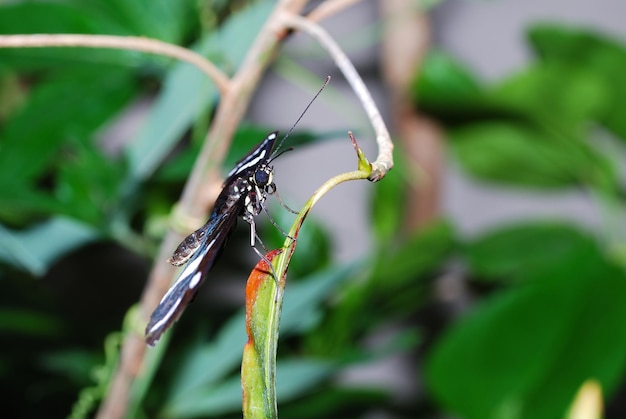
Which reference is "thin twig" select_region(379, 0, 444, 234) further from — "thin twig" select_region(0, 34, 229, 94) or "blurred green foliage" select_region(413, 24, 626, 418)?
"thin twig" select_region(0, 34, 229, 94)

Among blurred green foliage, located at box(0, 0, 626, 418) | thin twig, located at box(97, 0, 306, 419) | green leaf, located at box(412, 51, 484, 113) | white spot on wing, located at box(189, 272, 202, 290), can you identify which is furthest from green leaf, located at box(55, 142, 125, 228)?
green leaf, located at box(412, 51, 484, 113)

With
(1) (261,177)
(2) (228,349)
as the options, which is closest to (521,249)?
(2) (228,349)

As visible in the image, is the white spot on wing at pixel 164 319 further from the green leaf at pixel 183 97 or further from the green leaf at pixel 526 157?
the green leaf at pixel 526 157

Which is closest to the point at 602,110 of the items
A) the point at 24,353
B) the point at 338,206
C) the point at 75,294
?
the point at 338,206

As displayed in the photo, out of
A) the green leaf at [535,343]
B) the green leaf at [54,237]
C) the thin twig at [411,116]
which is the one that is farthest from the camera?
the thin twig at [411,116]

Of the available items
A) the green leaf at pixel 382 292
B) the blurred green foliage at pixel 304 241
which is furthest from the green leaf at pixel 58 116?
the green leaf at pixel 382 292

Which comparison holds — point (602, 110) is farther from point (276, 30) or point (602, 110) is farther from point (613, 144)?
point (276, 30)

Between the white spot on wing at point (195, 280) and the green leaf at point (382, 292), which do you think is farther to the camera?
the green leaf at point (382, 292)
